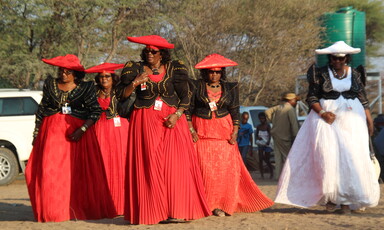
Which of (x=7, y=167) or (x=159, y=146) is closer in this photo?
(x=159, y=146)

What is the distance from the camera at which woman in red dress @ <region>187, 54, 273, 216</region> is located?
991cm

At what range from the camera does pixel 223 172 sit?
9.98 meters

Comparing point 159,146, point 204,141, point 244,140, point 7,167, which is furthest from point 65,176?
point 244,140

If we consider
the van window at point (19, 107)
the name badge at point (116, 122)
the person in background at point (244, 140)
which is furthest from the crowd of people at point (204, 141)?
the person in background at point (244, 140)

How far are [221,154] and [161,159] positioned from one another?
1.27 meters

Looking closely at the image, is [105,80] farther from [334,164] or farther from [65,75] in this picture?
[334,164]

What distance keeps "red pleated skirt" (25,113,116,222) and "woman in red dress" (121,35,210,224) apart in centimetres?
109

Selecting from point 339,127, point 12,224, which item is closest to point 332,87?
point 339,127

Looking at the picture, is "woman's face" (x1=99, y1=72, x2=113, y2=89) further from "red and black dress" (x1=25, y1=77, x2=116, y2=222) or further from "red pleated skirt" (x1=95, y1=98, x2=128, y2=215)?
"red and black dress" (x1=25, y1=77, x2=116, y2=222)

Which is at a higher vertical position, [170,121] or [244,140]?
[170,121]

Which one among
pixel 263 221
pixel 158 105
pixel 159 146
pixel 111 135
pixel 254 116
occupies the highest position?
pixel 158 105

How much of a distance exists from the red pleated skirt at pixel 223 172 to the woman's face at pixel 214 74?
455mm

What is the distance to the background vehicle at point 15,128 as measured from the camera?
56.0 ft

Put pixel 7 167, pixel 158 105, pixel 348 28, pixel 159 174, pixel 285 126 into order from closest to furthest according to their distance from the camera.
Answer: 1. pixel 159 174
2. pixel 158 105
3. pixel 285 126
4. pixel 7 167
5. pixel 348 28
